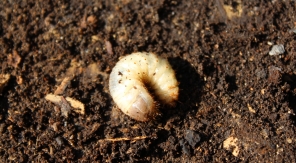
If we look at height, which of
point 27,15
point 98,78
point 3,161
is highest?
point 27,15

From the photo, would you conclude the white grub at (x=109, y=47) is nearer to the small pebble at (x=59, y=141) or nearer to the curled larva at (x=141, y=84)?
the curled larva at (x=141, y=84)

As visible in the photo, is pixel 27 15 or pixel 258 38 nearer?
pixel 258 38

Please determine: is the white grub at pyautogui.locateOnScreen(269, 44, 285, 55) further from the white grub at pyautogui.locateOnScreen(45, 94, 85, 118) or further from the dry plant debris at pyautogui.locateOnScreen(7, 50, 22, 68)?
the dry plant debris at pyautogui.locateOnScreen(7, 50, 22, 68)

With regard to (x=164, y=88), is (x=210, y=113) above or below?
below

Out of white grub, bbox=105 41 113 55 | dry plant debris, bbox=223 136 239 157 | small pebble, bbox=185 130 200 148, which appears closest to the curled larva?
white grub, bbox=105 41 113 55

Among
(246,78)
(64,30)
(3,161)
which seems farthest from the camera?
(64,30)

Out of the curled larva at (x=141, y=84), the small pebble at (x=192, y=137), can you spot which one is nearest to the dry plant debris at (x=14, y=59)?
the curled larva at (x=141, y=84)

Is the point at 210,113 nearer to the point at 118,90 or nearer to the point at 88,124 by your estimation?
the point at 118,90

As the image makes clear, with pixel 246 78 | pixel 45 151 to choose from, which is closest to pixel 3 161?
pixel 45 151
